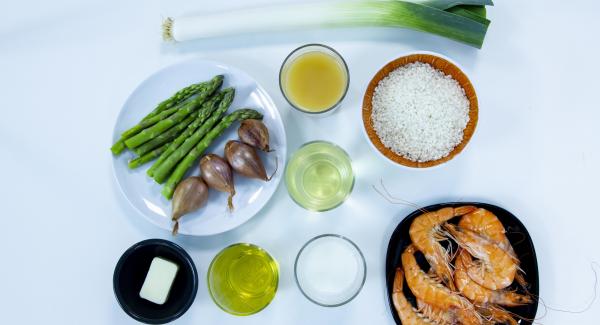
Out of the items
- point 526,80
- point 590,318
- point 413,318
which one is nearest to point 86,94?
point 413,318

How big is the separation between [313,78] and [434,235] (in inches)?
19.6

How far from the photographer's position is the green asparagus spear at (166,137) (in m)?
1.35

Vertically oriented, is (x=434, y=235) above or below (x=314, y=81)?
below

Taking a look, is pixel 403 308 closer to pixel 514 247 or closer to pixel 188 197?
pixel 514 247

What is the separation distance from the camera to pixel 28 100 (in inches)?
58.9

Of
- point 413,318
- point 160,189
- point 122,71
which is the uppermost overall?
point 122,71

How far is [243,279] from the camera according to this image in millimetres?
1414

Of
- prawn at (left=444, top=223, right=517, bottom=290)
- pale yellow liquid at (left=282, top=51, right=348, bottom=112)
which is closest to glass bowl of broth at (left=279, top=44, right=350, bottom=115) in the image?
pale yellow liquid at (left=282, top=51, right=348, bottom=112)

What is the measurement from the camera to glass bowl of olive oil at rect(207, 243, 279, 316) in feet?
4.39

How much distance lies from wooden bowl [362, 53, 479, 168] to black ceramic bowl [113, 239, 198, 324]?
0.54 m

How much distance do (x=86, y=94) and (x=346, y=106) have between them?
0.71 meters

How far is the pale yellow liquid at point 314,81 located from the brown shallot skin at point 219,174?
237 millimetres

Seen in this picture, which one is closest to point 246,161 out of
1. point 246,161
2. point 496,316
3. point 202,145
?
point 246,161

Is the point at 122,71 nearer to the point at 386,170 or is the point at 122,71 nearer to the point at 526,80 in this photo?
the point at 386,170
